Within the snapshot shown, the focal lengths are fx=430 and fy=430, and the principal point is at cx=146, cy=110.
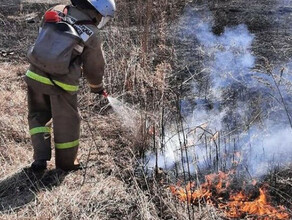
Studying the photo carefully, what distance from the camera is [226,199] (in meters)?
3.59

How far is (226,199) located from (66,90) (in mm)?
1629

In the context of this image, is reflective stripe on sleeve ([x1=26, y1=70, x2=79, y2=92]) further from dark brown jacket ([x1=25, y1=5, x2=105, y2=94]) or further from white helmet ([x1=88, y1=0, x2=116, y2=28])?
white helmet ([x1=88, y1=0, x2=116, y2=28])

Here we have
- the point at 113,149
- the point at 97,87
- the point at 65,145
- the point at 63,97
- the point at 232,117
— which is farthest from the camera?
the point at 232,117

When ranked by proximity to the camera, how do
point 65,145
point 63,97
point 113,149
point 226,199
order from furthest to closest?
point 113,149 < point 65,145 < point 63,97 < point 226,199

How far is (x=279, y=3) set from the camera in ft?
28.3

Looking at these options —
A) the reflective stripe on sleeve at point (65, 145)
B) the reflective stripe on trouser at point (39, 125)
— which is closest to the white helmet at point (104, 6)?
the reflective stripe on trouser at point (39, 125)

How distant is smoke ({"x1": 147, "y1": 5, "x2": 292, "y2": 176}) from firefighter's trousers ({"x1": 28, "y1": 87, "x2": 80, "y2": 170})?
801 mm

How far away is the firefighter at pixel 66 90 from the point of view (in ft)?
11.9

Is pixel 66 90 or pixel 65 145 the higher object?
pixel 66 90

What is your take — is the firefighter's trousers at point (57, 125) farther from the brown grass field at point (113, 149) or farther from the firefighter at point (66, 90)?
the brown grass field at point (113, 149)

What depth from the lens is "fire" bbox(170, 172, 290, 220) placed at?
3.32 metres

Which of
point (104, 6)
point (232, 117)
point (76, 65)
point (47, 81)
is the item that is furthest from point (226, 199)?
point (104, 6)

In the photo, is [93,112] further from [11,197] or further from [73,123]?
[11,197]

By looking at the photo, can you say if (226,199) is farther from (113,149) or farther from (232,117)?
(232,117)
